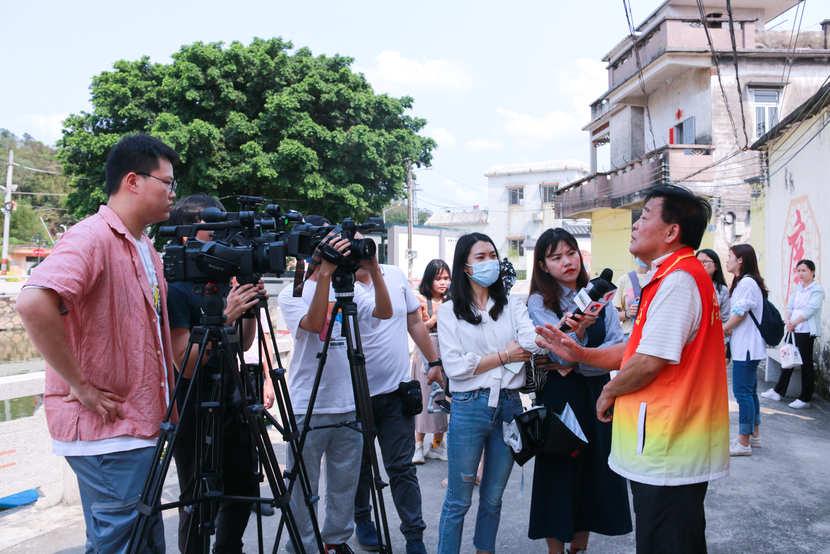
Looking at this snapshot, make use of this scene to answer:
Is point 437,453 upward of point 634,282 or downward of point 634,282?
downward

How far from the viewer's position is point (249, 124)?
59.5 feet

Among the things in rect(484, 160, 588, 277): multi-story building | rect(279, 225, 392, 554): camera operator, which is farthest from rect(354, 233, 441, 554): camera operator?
rect(484, 160, 588, 277): multi-story building

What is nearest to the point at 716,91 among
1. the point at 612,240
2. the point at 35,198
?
the point at 612,240

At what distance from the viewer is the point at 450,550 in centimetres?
261

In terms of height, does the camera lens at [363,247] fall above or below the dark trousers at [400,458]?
above

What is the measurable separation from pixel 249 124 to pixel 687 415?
18187 millimetres

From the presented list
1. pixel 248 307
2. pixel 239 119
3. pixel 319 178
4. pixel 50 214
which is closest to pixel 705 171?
pixel 319 178

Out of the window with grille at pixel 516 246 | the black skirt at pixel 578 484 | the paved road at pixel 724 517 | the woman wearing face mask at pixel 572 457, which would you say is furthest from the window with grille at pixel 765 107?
the window with grille at pixel 516 246

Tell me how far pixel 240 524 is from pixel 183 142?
16.6 meters

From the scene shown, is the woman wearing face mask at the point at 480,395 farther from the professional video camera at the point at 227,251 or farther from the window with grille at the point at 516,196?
the window with grille at the point at 516,196

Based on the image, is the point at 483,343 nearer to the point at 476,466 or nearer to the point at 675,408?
the point at 476,466

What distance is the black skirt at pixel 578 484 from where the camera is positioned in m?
2.71

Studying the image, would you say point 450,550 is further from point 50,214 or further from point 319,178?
point 50,214

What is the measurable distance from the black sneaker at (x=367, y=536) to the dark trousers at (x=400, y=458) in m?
0.28
